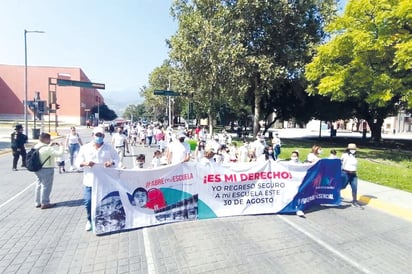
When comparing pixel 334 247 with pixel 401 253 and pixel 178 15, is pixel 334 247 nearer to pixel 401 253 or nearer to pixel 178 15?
pixel 401 253

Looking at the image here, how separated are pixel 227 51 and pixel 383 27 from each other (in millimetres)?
10971

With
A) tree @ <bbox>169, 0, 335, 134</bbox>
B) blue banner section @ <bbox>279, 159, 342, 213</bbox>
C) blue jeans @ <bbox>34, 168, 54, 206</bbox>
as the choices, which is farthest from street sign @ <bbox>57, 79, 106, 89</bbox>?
blue banner section @ <bbox>279, 159, 342, 213</bbox>

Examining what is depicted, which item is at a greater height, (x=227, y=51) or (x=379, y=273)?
(x=227, y=51)

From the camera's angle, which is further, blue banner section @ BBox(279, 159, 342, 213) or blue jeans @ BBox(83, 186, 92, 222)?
blue banner section @ BBox(279, 159, 342, 213)

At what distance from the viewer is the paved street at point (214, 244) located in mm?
4215

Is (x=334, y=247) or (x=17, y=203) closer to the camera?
(x=334, y=247)

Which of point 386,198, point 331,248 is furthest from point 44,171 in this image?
point 386,198

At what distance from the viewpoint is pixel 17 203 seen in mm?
7004

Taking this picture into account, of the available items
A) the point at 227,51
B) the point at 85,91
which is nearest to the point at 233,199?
the point at 227,51

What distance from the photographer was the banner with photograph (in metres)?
5.54

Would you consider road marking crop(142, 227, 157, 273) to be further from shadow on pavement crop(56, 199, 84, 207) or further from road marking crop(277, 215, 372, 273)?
road marking crop(277, 215, 372, 273)

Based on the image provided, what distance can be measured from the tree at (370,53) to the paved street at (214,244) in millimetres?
10306

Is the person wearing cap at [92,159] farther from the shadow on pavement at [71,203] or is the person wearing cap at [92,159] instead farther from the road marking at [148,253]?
the shadow on pavement at [71,203]

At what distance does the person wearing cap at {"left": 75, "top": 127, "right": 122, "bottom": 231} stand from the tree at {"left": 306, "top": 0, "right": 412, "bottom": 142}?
13.4 meters
